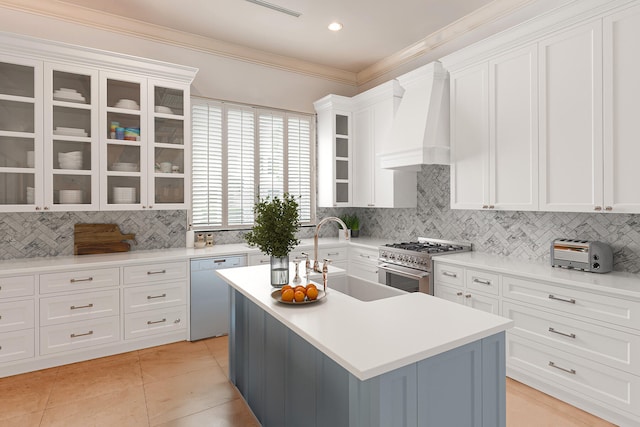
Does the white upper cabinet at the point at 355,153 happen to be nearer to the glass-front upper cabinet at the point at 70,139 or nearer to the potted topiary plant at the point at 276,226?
the potted topiary plant at the point at 276,226

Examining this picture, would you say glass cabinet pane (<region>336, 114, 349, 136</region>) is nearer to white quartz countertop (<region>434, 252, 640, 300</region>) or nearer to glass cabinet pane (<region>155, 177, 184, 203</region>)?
glass cabinet pane (<region>155, 177, 184, 203</region>)

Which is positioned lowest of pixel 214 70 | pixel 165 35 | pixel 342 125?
pixel 342 125

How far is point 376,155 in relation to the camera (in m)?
4.10

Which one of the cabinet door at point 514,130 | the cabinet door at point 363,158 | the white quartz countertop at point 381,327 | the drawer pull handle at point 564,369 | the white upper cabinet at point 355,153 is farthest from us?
the cabinet door at point 363,158

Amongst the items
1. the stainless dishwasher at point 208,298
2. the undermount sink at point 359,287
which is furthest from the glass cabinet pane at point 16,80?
the undermount sink at point 359,287

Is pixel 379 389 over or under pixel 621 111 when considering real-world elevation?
under

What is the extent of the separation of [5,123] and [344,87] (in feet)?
13.0

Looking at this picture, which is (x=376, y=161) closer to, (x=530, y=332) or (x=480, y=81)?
(x=480, y=81)

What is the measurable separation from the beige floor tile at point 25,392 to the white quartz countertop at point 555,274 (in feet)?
11.0

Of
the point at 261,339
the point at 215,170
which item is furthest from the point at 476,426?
the point at 215,170

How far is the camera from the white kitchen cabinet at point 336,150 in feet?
15.3

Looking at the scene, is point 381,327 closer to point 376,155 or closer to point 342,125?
point 376,155

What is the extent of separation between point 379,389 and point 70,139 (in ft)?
11.4

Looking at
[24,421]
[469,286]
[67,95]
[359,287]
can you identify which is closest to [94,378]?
[24,421]
